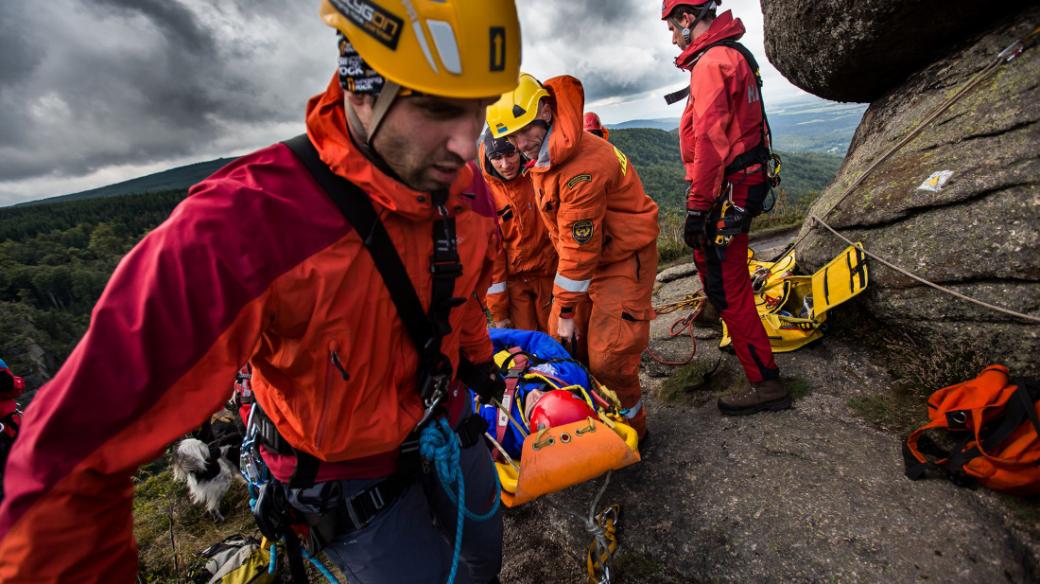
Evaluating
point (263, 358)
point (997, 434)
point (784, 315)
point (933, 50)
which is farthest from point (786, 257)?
point (263, 358)

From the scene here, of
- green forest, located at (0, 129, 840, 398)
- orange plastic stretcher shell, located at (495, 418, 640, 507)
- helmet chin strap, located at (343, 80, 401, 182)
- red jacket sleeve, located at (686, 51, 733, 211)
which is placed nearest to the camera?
helmet chin strap, located at (343, 80, 401, 182)

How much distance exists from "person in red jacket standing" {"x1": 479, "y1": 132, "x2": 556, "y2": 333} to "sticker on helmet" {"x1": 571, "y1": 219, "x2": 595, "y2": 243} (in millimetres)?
665

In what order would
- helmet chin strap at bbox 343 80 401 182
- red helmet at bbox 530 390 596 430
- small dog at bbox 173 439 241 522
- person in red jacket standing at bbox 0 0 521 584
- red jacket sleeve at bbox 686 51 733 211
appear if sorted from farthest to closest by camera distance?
small dog at bbox 173 439 241 522
red jacket sleeve at bbox 686 51 733 211
red helmet at bbox 530 390 596 430
helmet chin strap at bbox 343 80 401 182
person in red jacket standing at bbox 0 0 521 584

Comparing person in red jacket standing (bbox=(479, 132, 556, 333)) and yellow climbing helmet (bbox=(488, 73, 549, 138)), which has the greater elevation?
yellow climbing helmet (bbox=(488, 73, 549, 138))

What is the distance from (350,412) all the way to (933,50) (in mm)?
6972

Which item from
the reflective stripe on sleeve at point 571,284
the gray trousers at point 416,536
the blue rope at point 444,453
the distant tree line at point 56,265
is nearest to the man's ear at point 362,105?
the blue rope at point 444,453

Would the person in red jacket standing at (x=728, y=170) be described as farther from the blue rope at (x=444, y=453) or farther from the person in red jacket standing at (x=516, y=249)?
the blue rope at (x=444, y=453)

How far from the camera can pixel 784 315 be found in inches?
199

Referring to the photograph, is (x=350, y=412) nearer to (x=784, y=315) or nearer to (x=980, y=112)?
(x=784, y=315)

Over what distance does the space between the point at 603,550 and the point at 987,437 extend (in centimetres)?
260

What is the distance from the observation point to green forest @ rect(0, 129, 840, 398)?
204 ft

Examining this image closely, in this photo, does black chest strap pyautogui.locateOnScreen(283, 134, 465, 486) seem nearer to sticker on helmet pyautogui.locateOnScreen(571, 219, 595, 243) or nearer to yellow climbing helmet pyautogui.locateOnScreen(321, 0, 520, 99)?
yellow climbing helmet pyautogui.locateOnScreen(321, 0, 520, 99)

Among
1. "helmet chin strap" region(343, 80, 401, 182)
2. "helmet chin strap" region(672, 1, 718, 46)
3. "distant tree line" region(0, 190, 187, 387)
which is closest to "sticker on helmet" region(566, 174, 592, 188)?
"helmet chin strap" region(672, 1, 718, 46)

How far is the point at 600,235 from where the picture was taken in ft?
11.9
